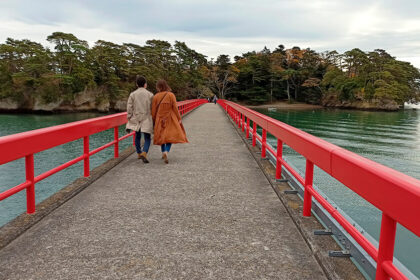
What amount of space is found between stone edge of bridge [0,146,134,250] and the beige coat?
101cm

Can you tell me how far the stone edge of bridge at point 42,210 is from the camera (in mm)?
3164

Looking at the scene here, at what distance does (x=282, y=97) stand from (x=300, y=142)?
82454mm

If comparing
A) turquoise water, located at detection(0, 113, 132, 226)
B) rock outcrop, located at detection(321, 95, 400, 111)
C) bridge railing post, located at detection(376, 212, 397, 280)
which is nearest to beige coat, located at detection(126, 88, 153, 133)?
bridge railing post, located at detection(376, 212, 397, 280)

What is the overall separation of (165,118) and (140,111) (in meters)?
0.49

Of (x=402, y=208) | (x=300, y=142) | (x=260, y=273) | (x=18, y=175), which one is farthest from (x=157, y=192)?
(x=18, y=175)

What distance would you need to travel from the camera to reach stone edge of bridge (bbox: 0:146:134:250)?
3164mm

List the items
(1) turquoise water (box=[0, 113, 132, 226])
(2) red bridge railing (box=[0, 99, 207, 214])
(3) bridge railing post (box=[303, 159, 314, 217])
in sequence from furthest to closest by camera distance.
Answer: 1. (1) turquoise water (box=[0, 113, 132, 226])
2. (3) bridge railing post (box=[303, 159, 314, 217])
3. (2) red bridge railing (box=[0, 99, 207, 214])

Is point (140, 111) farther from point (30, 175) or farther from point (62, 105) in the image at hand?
point (62, 105)

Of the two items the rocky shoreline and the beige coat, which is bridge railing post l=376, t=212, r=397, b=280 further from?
the rocky shoreline

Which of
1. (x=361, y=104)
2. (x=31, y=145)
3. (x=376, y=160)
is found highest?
(x=361, y=104)

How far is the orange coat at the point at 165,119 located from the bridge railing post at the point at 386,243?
4.85 meters

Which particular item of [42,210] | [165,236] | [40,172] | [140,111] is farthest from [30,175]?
[40,172]

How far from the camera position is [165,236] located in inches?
127

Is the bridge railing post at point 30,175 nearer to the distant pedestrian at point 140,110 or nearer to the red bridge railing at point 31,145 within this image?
the red bridge railing at point 31,145
